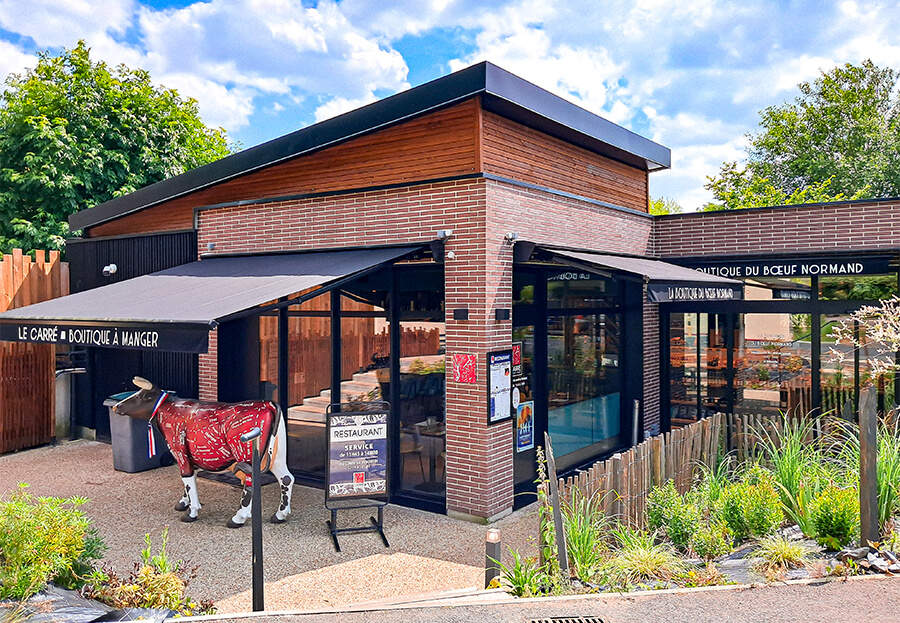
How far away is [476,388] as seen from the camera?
7.90 metres

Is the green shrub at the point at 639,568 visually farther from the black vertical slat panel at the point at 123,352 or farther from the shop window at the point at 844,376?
the black vertical slat panel at the point at 123,352

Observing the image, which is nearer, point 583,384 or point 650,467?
point 650,467

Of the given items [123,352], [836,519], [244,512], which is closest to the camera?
[836,519]

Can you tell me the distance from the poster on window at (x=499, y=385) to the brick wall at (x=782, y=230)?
17.8 ft

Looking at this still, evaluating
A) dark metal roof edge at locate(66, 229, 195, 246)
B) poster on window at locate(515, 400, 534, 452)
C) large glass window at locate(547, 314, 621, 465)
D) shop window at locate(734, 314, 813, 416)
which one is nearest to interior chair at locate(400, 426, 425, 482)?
poster on window at locate(515, 400, 534, 452)

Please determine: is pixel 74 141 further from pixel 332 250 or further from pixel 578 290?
pixel 578 290

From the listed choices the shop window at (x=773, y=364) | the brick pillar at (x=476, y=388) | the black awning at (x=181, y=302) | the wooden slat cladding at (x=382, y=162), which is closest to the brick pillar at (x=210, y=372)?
the black awning at (x=181, y=302)

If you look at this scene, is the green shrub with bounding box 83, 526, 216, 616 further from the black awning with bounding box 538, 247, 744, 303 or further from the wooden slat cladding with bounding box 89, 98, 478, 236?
the black awning with bounding box 538, 247, 744, 303

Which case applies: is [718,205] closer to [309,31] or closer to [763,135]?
[763,135]

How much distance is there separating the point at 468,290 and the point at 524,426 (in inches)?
84.5

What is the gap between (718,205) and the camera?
38.7 metres

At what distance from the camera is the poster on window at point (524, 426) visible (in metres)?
8.72

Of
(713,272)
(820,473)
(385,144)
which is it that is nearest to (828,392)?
(713,272)

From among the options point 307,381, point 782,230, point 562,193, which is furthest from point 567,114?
point 307,381
